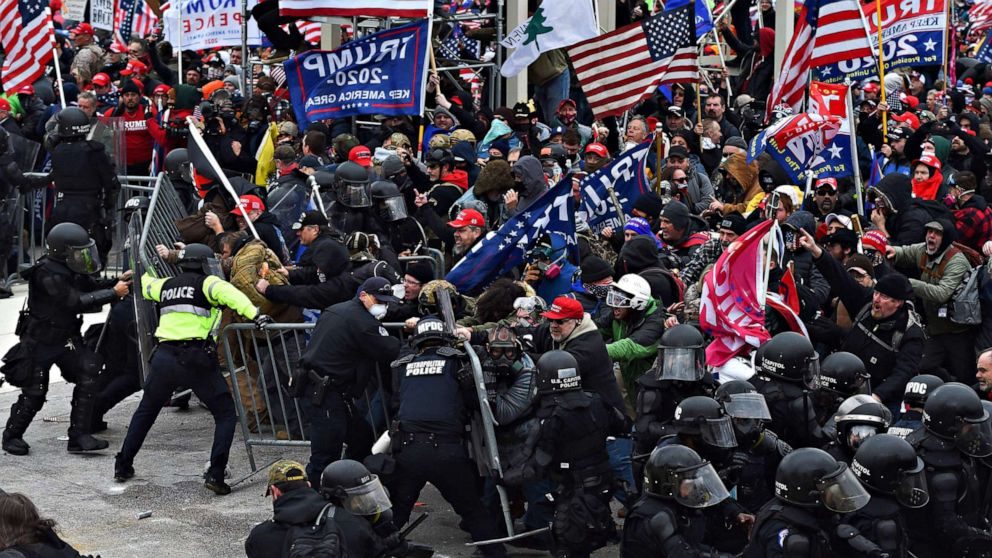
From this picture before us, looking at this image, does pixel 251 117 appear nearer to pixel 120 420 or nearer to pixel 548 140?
pixel 548 140

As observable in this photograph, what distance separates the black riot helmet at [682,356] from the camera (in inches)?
364

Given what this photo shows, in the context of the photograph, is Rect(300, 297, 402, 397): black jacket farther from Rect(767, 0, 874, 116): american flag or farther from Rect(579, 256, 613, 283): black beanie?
Rect(767, 0, 874, 116): american flag

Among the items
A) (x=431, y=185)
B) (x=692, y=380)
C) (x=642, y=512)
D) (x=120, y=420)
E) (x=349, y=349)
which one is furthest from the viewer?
(x=431, y=185)

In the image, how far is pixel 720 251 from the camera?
11742mm

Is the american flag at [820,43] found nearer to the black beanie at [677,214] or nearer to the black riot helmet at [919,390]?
the black beanie at [677,214]

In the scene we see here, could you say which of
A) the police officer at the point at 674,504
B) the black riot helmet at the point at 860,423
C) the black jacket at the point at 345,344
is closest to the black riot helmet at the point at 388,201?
the black jacket at the point at 345,344

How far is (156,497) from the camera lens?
1116 centimetres

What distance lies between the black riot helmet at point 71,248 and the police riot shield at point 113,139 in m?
4.23

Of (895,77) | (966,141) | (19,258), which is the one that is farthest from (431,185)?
(895,77)

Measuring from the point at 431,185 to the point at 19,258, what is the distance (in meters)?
5.19

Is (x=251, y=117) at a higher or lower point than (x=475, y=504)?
higher

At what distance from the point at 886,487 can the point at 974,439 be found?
94cm

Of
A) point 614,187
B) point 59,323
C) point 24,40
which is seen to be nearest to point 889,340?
point 614,187

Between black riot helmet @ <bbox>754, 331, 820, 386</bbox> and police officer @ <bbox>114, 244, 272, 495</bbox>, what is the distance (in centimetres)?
387
